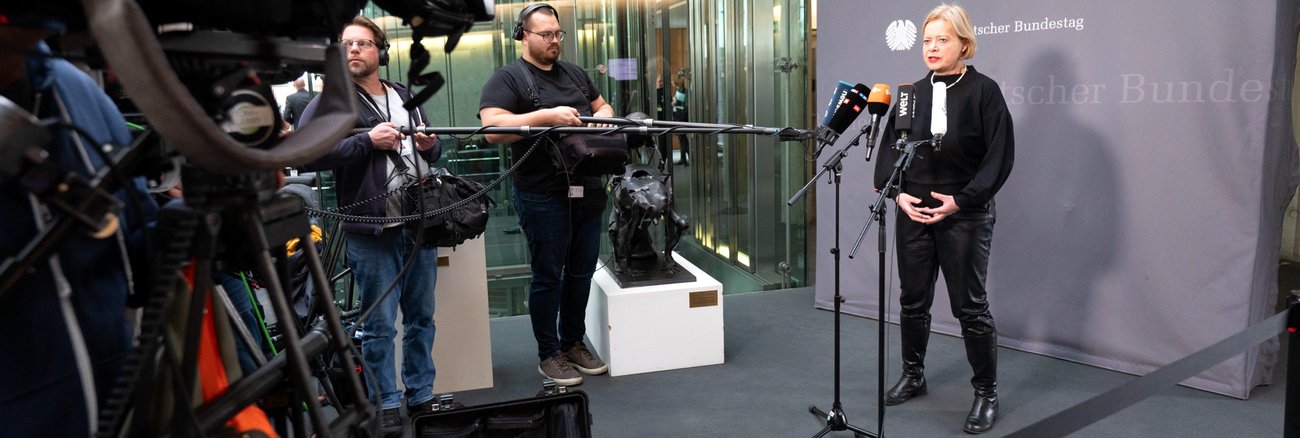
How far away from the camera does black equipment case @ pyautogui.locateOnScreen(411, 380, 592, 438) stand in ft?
8.83

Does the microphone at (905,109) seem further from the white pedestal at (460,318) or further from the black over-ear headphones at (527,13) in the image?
the white pedestal at (460,318)

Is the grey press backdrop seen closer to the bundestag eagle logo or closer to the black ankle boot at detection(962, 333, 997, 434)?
the bundestag eagle logo

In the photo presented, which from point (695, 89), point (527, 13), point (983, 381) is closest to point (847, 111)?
point (983, 381)

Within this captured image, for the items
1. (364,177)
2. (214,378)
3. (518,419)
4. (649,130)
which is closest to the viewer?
(214,378)

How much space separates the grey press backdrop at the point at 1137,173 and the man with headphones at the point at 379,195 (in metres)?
1.97

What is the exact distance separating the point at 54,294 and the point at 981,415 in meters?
3.05

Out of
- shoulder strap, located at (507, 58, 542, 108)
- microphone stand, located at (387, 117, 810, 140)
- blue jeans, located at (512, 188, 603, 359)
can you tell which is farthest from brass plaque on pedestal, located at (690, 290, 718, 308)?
microphone stand, located at (387, 117, 810, 140)

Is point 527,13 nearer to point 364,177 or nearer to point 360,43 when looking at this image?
point 360,43

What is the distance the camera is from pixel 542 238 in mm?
3658

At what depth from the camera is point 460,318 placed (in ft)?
12.3

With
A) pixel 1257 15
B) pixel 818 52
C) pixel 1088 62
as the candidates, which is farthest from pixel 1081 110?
pixel 818 52

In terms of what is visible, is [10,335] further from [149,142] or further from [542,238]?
[542,238]

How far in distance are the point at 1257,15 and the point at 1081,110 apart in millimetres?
768

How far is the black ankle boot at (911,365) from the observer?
349cm
